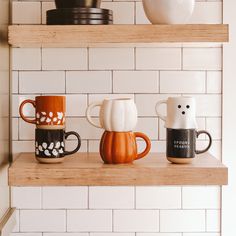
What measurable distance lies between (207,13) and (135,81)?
302 mm

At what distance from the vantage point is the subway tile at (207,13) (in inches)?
65.1

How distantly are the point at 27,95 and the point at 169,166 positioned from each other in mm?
517

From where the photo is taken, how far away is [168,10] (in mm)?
1410

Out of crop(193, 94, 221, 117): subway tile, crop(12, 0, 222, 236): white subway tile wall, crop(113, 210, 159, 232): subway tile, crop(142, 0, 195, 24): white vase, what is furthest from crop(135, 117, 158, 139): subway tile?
crop(142, 0, 195, 24): white vase

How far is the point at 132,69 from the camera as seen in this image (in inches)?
65.7

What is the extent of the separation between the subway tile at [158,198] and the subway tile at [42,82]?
1.33 ft

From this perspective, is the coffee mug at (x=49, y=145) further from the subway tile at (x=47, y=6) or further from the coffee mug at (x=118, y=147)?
the subway tile at (x=47, y=6)

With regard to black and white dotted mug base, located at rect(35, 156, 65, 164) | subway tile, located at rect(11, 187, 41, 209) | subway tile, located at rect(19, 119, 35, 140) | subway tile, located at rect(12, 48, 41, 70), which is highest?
subway tile, located at rect(12, 48, 41, 70)

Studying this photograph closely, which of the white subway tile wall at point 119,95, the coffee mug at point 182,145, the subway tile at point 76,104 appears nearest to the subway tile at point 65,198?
the white subway tile wall at point 119,95

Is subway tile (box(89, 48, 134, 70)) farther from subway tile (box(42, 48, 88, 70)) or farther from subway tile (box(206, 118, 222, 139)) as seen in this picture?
subway tile (box(206, 118, 222, 139))

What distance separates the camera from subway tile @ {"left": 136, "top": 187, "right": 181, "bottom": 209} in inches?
Result: 66.1

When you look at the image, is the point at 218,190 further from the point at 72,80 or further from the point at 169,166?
the point at 72,80

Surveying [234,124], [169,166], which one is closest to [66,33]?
[169,166]

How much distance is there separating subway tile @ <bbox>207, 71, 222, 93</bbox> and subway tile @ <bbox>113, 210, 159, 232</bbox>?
42cm
